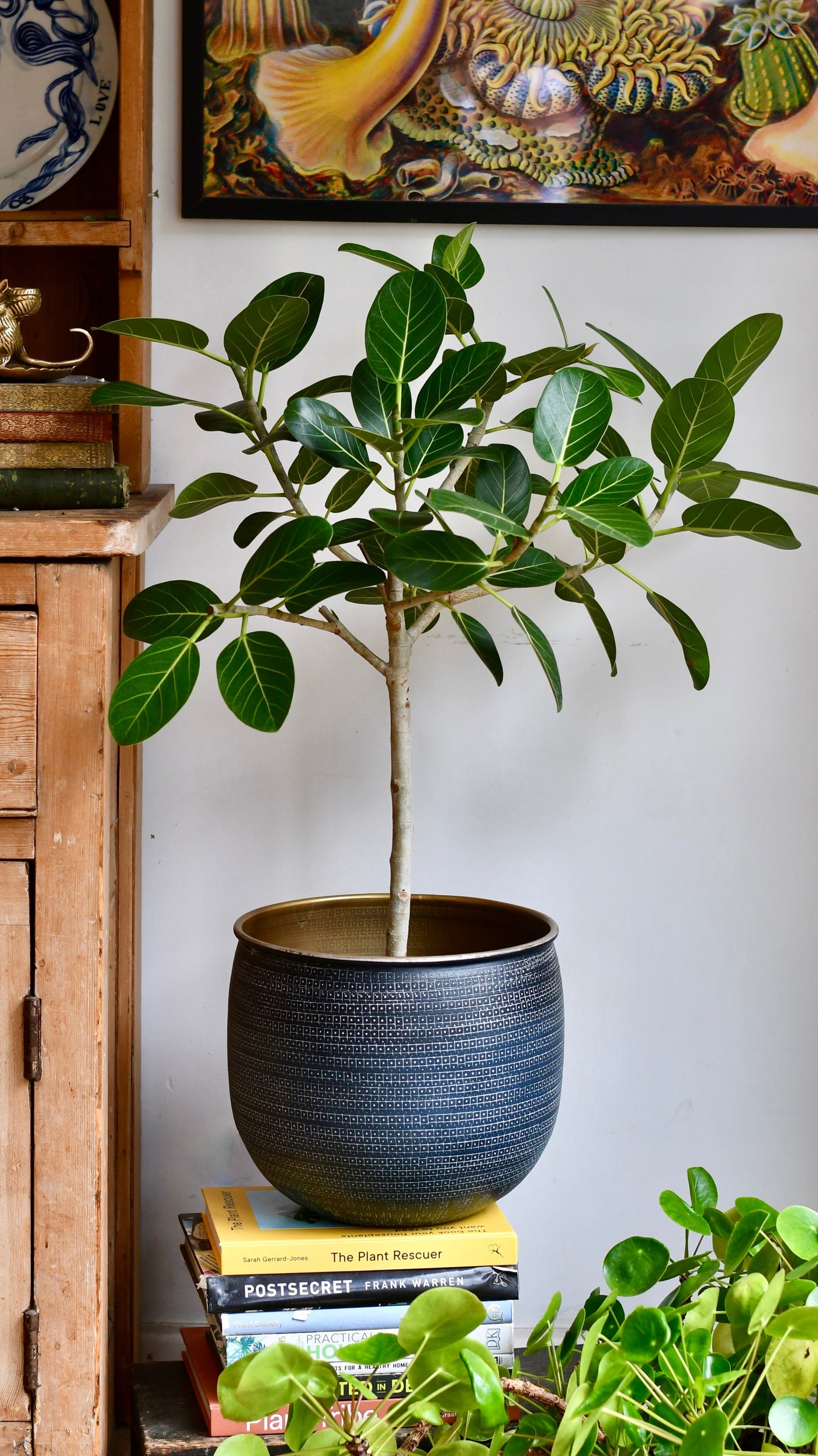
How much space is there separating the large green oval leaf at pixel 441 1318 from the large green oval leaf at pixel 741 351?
0.79m

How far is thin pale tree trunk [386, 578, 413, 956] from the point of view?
3.77 feet

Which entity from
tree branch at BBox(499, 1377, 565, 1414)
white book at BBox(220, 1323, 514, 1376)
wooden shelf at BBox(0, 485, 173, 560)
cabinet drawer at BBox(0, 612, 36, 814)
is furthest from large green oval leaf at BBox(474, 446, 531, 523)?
white book at BBox(220, 1323, 514, 1376)

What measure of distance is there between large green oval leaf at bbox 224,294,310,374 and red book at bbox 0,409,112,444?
0.46 ft

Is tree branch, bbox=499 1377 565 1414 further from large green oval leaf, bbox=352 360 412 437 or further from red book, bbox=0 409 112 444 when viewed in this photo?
red book, bbox=0 409 112 444

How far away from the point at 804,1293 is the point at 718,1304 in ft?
0.82

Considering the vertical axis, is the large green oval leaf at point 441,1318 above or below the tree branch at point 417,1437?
above

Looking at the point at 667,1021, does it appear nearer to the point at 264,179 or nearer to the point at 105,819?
the point at 105,819

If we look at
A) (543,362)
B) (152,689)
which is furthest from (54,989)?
(543,362)

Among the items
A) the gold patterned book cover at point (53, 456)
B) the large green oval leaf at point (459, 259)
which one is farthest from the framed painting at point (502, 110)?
the gold patterned book cover at point (53, 456)

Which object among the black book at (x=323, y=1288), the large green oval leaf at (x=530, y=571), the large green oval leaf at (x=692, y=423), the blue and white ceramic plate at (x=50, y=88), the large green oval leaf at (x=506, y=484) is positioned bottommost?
the black book at (x=323, y=1288)

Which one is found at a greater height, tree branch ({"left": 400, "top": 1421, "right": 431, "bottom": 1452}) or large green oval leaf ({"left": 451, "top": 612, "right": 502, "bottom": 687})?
large green oval leaf ({"left": 451, "top": 612, "right": 502, "bottom": 687})

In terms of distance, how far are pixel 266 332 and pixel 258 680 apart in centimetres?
31

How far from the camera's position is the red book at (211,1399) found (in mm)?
1106

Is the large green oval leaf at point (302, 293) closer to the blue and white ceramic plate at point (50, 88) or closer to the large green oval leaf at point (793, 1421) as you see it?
the blue and white ceramic plate at point (50, 88)
